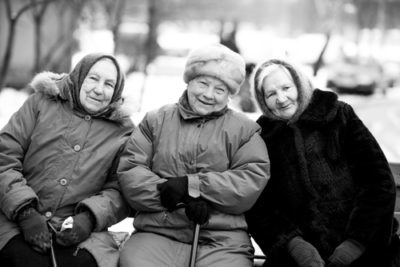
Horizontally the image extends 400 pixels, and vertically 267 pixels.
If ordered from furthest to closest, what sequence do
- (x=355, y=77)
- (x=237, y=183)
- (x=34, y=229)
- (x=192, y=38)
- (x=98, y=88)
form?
(x=355, y=77) < (x=192, y=38) < (x=98, y=88) < (x=237, y=183) < (x=34, y=229)

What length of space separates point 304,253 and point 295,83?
1.01m

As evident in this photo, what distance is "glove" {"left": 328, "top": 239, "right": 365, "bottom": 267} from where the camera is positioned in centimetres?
321

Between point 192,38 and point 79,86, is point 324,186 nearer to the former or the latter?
point 79,86

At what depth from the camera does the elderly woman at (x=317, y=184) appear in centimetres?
331

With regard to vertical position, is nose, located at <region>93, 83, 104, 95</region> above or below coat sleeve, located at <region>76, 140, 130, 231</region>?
above

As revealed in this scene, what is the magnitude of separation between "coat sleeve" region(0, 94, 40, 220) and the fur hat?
0.97 m

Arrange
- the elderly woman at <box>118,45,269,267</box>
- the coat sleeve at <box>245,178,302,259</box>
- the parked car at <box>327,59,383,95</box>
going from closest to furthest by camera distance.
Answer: the elderly woman at <box>118,45,269,267</box> < the coat sleeve at <box>245,178,302,259</box> < the parked car at <box>327,59,383,95</box>

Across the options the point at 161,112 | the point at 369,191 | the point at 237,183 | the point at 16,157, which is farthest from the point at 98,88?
the point at 369,191

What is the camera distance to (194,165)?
3.43 m

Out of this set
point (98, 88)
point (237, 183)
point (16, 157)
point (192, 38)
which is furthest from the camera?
point (192, 38)

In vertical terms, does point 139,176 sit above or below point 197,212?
above

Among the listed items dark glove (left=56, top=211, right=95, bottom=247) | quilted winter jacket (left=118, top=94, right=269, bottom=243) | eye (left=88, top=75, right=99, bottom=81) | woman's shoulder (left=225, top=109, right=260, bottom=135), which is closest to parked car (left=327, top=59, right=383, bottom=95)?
woman's shoulder (left=225, top=109, right=260, bottom=135)

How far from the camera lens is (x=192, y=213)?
125 inches

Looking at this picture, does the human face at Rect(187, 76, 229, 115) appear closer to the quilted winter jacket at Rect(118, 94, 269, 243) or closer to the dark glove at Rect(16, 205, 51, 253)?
the quilted winter jacket at Rect(118, 94, 269, 243)
